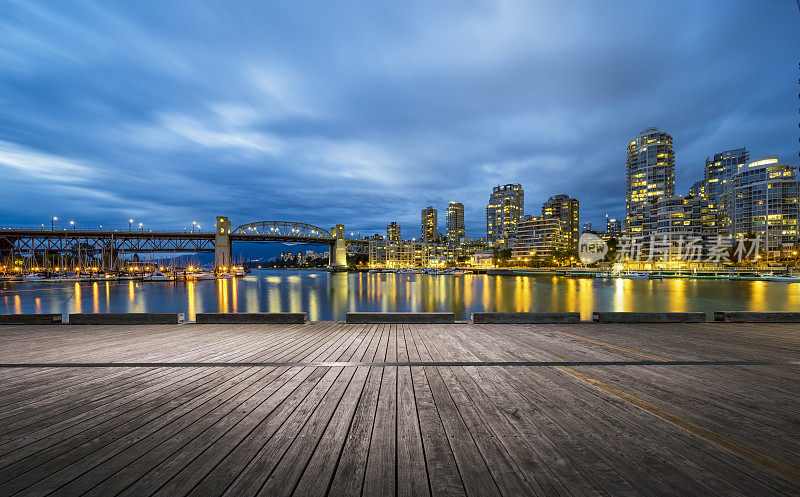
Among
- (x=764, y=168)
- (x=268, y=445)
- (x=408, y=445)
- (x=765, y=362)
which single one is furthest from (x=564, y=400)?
(x=764, y=168)

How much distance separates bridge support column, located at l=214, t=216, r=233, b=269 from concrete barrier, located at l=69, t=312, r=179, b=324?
12386cm

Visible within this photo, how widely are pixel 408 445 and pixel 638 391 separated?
4.10 m

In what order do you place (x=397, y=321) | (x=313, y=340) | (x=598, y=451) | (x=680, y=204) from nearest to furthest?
(x=598, y=451) → (x=313, y=340) → (x=397, y=321) → (x=680, y=204)

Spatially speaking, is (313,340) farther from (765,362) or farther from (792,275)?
(792,275)

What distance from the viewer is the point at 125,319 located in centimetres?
1159

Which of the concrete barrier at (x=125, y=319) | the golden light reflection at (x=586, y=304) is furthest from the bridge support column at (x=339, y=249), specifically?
the concrete barrier at (x=125, y=319)

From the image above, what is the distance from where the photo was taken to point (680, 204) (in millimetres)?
149750

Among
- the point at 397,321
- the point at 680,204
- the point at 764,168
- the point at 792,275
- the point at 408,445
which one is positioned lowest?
the point at 792,275

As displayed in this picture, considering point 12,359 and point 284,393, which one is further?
point 12,359

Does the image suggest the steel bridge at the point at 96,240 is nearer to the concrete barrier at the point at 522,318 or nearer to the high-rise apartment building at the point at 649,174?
the concrete barrier at the point at 522,318

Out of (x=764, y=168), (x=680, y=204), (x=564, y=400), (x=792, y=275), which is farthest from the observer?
(x=764, y=168)

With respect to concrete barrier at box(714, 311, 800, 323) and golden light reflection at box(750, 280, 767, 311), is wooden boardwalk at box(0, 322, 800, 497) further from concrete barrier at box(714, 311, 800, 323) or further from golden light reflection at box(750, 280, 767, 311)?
golden light reflection at box(750, 280, 767, 311)
